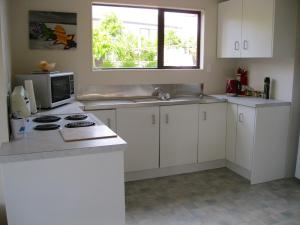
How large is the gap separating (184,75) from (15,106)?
2430 millimetres

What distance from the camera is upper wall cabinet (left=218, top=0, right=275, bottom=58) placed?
10.7ft

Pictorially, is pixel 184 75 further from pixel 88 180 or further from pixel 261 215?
pixel 88 180

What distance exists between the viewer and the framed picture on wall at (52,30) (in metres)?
3.19

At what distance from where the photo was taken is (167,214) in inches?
107

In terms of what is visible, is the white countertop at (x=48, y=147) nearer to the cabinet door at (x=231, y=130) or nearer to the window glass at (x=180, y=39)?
the cabinet door at (x=231, y=130)

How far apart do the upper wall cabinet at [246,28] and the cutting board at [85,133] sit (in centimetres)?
214

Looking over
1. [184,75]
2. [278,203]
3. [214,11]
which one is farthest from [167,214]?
[214,11]

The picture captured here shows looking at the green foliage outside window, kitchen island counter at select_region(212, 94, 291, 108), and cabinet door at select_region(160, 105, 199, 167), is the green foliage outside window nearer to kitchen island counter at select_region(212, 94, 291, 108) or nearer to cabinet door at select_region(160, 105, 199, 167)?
cabinet door at select_region(160, 105, 199, 167)

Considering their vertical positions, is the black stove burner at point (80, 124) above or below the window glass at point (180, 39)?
below

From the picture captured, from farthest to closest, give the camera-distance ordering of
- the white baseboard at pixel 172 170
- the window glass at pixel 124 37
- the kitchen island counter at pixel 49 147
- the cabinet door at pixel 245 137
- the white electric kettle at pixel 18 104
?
the window glass at pixel 124 37
the white baseboard at pixel 172 170
the cabinet door at pixel 245 137
the white electric kettle at pixel 18 104
the kitchen island counter at pixel 49 147

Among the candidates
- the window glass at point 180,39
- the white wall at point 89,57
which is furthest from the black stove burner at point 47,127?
the window glass at point 180,39

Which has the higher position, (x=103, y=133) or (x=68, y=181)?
(x=103, y=133)

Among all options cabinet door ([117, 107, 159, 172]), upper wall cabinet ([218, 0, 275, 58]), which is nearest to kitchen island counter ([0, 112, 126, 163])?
cabinet door ([117, 107, 159, 172])

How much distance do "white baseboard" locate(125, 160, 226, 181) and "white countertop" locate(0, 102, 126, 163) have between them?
164cm
